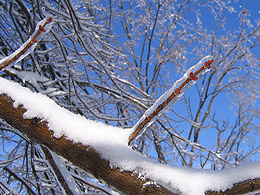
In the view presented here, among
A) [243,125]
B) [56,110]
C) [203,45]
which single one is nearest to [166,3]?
[203,45]

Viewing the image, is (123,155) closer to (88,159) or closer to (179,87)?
(88,159)

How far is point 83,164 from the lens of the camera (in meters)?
0.63

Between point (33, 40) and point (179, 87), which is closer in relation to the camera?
point (179, 87)

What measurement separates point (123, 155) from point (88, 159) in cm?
10

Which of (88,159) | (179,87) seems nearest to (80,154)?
(88,159)

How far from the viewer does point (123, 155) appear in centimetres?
59

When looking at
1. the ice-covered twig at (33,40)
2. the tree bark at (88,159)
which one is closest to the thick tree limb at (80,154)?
the tree bark at (88,159)

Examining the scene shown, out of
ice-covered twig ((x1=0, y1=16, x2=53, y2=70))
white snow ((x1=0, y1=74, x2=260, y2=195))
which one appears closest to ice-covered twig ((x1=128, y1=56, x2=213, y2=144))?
white snow ((x1=0, y1=74, x2=260, y2=195))

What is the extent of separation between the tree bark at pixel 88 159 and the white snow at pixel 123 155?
0.01 meters

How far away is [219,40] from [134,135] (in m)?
6.92

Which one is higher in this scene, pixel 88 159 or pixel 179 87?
pixel 179 87

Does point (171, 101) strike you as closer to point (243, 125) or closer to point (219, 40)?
point (219, 40)

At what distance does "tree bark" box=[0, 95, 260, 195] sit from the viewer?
54 centimetres

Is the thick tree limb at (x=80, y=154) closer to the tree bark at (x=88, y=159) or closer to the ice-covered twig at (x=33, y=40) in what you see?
the tree bark at (x=88, y=159)
